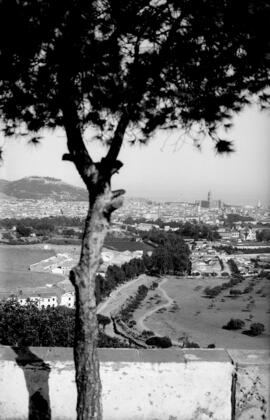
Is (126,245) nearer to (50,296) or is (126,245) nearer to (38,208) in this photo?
(50,296)

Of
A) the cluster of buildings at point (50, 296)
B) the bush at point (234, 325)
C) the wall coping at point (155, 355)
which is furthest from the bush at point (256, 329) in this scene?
the wall coping at point (155, 355)

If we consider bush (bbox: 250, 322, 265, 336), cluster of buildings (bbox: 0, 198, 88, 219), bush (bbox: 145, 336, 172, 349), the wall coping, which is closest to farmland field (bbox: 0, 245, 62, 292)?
bush (bbox: 145, 336, 172, 349)

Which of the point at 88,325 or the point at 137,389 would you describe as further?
the point at 137,389

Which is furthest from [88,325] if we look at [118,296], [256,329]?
[118,296]

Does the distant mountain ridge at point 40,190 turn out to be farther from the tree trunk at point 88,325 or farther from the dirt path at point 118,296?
the tree trunk at point 88,325

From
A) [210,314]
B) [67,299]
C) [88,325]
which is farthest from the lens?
[210,314]

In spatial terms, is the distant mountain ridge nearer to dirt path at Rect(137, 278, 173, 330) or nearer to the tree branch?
dirt path at Rect(137, 278, 173, 330)

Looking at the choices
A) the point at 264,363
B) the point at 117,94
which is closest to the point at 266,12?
the point at 117,94
